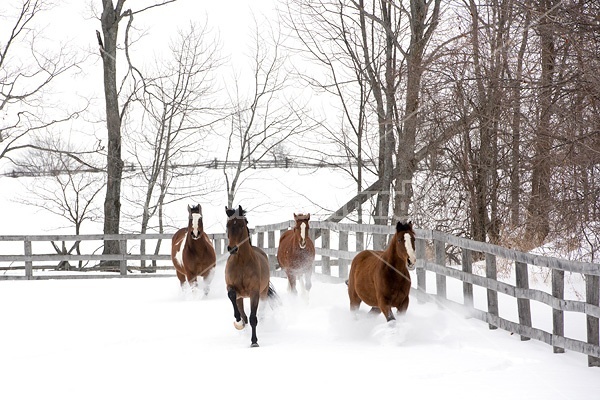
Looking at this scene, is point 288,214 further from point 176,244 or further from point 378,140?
point 176,244

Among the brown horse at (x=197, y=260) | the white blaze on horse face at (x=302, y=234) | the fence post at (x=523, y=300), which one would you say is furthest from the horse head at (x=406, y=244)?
the brown horse at (x=197, y=260)

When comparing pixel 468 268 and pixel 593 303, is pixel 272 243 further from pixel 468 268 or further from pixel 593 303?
pixel 593 303

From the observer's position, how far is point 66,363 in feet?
27.9

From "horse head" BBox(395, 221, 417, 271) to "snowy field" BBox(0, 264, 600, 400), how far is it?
810 mm

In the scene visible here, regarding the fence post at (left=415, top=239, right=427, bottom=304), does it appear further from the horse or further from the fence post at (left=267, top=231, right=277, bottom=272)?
the fence post at (left=267, top=231, right=277, bottom=272)

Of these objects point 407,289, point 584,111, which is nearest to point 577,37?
point 584,111

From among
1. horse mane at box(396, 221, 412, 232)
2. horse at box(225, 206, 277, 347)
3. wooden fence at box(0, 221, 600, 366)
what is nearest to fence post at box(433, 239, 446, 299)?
wooden fence at box(0, 221, 600, 366)

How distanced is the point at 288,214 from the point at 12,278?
2018 centimetres

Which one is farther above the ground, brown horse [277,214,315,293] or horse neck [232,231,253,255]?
horse neck [232,231,253,255]

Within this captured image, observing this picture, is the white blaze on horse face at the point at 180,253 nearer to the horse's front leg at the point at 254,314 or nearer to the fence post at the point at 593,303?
the horse's front leg at the point at 254,314

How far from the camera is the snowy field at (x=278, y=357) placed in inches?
271

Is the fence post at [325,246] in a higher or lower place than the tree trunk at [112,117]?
lower

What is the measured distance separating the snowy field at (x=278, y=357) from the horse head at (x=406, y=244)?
0.81 m

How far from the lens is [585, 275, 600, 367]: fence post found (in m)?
7.46
